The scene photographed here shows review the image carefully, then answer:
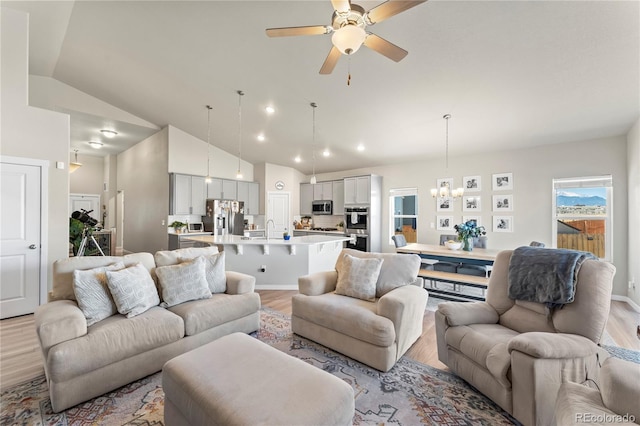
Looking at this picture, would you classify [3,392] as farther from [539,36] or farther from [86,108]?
[86,108]

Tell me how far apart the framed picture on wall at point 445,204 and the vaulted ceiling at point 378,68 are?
39.0 inches

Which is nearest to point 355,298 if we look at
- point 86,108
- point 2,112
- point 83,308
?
point 83,308

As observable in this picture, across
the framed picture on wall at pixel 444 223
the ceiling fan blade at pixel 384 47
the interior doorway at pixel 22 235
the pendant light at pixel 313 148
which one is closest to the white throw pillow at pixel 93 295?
the interior doorway at pixel 22 235

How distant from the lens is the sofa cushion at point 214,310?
2418 mm

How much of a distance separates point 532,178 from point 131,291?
6248mm

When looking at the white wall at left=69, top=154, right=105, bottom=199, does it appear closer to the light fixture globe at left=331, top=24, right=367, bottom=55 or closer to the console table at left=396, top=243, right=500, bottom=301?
the console table at left=396, top=243, right=500, bottom=301

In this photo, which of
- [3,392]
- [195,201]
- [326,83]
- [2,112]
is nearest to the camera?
[3,392]

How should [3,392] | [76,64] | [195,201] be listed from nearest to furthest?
[3,392] → [76,64] → [195,201]

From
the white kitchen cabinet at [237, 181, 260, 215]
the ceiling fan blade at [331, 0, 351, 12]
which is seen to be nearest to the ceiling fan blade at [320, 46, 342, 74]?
the ceiling fan blade at [331, 0, 351, 12]

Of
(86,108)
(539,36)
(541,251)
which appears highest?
(86,108)

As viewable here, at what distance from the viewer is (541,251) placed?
7.35ft

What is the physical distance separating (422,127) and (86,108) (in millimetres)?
6898

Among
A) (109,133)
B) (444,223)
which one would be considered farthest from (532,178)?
(109,133)

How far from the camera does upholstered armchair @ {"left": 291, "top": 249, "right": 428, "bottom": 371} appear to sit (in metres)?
2.25
